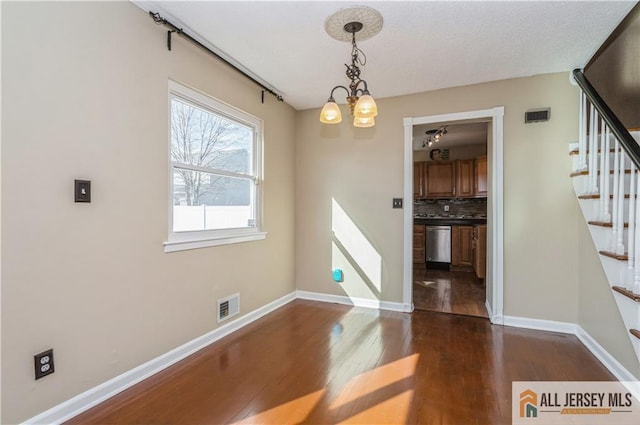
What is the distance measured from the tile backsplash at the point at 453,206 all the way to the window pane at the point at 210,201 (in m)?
4.64

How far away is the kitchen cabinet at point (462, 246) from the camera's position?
5.83 metres

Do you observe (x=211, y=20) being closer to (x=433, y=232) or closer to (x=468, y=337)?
(x=468, y=337)

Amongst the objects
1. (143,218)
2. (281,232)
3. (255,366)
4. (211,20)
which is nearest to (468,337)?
(255,366)

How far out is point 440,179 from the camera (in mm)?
6324

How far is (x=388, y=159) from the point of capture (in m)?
3.69

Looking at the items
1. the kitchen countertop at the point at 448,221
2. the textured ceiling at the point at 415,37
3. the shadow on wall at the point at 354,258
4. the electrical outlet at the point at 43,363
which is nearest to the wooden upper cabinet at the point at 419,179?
the kitchen countertop at the point at 448,221

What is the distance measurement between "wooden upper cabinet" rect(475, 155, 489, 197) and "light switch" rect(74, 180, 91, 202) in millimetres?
5982

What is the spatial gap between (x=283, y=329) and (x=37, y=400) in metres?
1.84

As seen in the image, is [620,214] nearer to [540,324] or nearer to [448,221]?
[540,324]

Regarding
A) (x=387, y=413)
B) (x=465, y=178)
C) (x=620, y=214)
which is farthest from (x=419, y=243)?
(x=387, y=413)

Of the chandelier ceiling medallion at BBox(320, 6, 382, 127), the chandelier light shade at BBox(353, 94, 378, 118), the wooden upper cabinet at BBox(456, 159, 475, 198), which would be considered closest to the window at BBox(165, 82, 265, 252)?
the chandelier ceiling medallion at BBox(320, 6, 382, 127)

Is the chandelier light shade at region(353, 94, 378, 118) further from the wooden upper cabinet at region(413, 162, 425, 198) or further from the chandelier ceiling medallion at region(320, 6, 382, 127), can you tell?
the wooden upper cabinet at region(413, 162, 425, 198)

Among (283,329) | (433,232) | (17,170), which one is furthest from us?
(433,232)

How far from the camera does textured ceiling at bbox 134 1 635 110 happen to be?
80.5 inches
